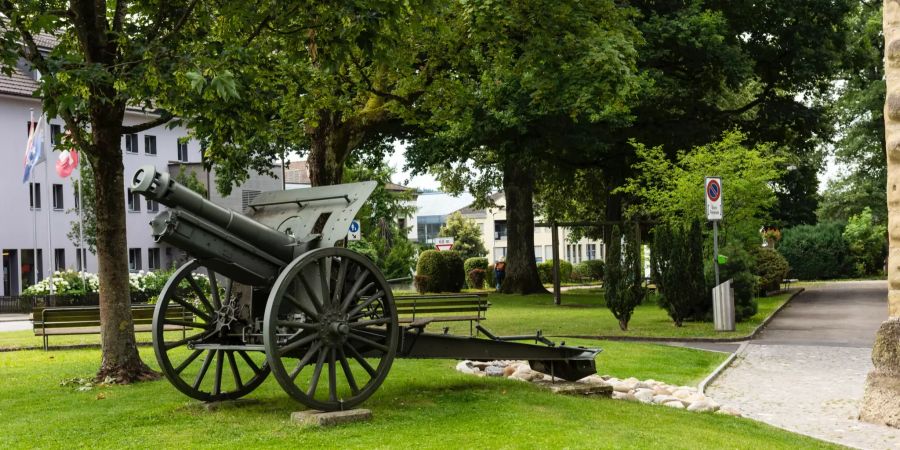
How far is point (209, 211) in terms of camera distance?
852 centimetres

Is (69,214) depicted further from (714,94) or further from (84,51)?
(84,51)

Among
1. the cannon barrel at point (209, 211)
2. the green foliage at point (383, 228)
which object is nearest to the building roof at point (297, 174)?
the green foliage at point (383, 228)

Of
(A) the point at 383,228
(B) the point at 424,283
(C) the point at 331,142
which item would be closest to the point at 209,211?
(C) the point at 331,142

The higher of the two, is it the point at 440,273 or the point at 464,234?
the point at 464,234

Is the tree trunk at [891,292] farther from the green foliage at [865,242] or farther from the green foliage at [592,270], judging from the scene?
the green foliage at [592,270]

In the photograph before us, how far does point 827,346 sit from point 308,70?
10108mm

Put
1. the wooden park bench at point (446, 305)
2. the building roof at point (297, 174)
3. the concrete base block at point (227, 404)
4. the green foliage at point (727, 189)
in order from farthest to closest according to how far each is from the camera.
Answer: the building roof at point (297, 174)
the green foliage at point (727, 189)
the wooden park bench at point (446, 305)
the concrete base block at point (227, 404)

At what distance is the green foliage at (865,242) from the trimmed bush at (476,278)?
19229 mm

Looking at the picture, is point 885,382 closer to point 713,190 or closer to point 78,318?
point 713,190

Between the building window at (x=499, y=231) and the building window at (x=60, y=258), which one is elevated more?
the building window at (x=499, y=231)

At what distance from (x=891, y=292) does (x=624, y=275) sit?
31.9 ft

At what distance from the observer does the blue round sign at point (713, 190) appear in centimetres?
2120

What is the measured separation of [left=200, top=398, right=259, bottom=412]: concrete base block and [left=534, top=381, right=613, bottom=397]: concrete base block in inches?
122

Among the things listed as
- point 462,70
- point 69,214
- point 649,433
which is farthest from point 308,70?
point 69,214
